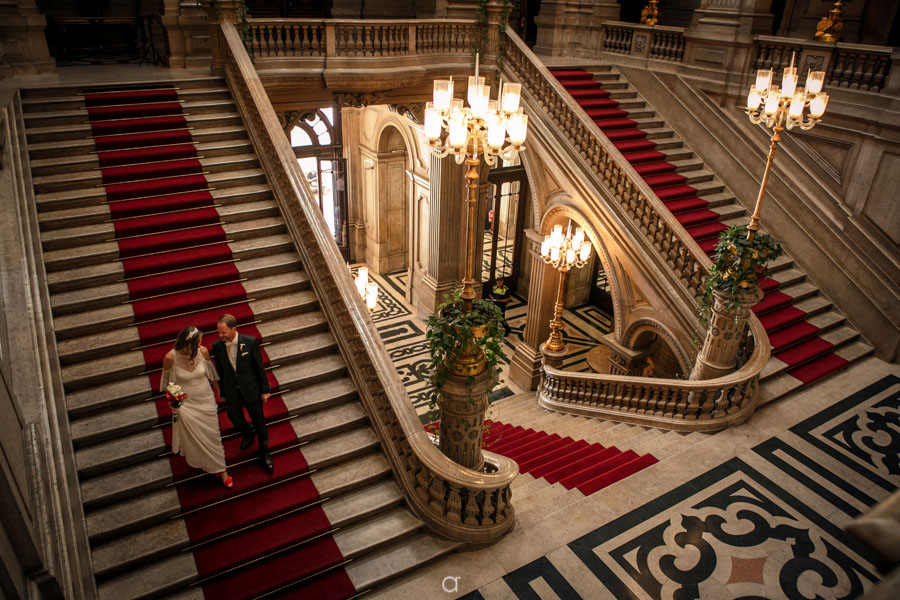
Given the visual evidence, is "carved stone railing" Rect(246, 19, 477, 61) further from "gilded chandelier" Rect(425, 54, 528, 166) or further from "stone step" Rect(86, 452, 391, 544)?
"stone step" Rect(86, 452, 391, 544)

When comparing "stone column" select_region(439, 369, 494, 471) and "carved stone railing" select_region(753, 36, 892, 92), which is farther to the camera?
"carved stone railing" select_region(753, 36, 892, 92)

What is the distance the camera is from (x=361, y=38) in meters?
8.93

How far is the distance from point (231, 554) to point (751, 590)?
12.0ft

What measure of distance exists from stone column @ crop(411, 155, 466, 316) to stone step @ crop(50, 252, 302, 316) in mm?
5806

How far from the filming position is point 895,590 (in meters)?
0.94

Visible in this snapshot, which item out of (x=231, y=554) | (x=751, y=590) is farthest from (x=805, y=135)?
(x=231, y=554)

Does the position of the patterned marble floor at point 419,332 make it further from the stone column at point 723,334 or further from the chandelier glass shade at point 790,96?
the chandelier glass shade at point 790,96

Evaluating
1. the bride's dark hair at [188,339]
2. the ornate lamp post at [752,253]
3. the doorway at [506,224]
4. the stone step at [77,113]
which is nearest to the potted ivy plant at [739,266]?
the ornate lamp post at [752,253]

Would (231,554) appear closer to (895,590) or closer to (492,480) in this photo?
(492,480)

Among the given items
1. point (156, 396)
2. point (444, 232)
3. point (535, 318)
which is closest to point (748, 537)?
point (156, 396)

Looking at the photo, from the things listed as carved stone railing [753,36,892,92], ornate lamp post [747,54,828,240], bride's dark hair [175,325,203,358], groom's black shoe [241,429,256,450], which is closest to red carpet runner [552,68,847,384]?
carved stone railing [753,36,892,92]

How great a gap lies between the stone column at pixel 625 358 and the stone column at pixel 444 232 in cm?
352

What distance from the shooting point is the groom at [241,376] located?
168 inches

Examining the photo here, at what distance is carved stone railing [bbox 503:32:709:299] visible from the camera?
285 inches
